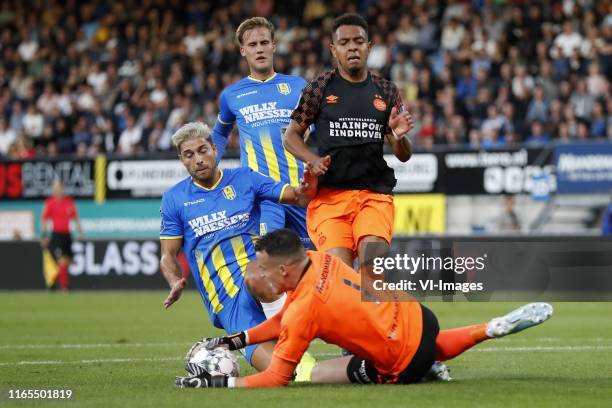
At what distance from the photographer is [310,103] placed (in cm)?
853

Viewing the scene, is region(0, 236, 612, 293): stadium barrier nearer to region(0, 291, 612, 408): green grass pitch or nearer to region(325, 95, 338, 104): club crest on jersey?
region(0, 291, 612, 408): green grass pitch

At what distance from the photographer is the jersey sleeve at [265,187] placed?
8.73 metres

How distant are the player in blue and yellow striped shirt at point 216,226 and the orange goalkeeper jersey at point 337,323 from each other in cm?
144

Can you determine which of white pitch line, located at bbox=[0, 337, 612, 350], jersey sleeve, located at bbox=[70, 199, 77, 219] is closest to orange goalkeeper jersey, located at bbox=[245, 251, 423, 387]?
white pitch line, located at bbox=[0, 337, 612, 350]

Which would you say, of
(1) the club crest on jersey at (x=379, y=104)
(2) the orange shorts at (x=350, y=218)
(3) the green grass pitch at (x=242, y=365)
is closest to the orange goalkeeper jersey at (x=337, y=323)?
(3) the green grass pitch at (x=242, y=365)

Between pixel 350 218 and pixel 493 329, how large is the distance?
1.70 metres

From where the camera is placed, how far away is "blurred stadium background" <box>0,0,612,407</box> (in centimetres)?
2045

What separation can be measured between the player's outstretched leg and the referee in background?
15907mm

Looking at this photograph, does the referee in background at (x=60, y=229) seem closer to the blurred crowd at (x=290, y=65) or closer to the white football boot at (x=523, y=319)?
the blurred crowd at (x=290, y=65)

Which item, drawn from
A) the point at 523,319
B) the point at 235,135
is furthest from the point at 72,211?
the point at 523,319

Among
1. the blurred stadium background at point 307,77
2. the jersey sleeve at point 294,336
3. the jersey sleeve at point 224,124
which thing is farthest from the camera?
the blurred stadium background at point 307,77

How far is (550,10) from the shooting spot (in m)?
23.8

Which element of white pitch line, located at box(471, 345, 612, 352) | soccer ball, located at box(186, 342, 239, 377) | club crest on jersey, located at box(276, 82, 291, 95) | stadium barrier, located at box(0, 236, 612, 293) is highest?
club crest on jersey, located at box(276, 82, 291, 95)

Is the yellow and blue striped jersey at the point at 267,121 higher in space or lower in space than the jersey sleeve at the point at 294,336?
higher
